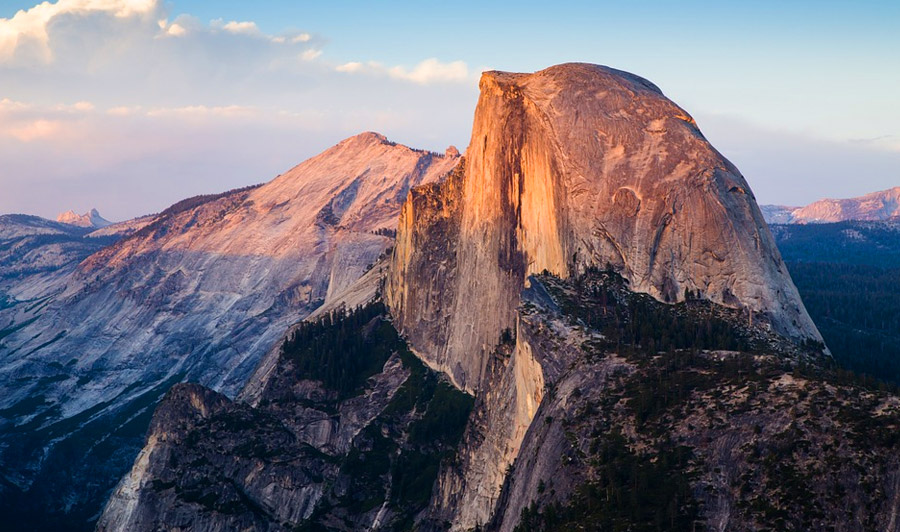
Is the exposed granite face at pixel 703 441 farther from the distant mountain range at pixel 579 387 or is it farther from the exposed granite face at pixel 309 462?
the exposed granite face at pixel 309 462

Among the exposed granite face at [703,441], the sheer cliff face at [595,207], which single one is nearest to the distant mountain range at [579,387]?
the exposed granite face at [703,441]

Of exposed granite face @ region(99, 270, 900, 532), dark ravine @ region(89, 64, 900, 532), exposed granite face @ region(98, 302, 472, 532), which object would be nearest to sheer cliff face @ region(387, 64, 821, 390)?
dark ravine @ region(89, 64, 900, 532)

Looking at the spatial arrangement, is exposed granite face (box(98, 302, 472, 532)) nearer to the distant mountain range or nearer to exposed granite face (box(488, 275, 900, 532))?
the distant mountain range

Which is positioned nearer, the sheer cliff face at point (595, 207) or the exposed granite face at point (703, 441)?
the exposed granite face at point (703, 441)

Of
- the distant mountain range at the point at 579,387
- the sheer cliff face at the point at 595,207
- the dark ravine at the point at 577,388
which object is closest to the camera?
the dark ravine at the point at 577,388

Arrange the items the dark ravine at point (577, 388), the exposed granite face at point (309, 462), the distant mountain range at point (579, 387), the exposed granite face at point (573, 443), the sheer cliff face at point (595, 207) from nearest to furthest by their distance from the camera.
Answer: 1. the exposed granite face at point (573, 443)
2. the dark ravine at point (577, 388)
3. the distant mountain range at point (579, 387)
4. the sheer cliff face at point (595, 207)
5. the exposed granite face at point (309, 462)

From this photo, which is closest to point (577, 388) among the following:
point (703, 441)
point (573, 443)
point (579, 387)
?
point (579, 387)

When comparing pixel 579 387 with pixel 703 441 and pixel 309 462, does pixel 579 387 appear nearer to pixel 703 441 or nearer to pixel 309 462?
pixel 703 441
